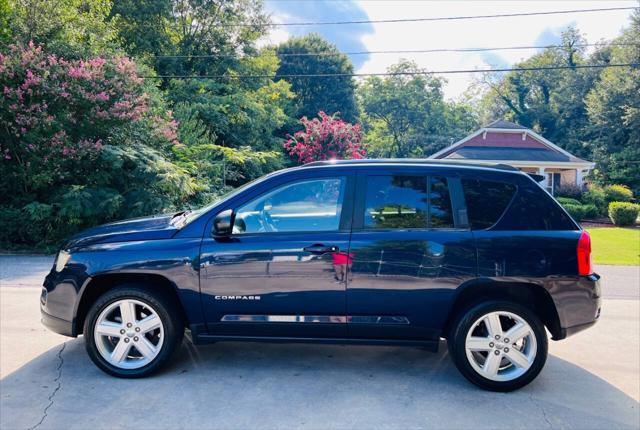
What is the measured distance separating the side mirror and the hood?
16.0 inches

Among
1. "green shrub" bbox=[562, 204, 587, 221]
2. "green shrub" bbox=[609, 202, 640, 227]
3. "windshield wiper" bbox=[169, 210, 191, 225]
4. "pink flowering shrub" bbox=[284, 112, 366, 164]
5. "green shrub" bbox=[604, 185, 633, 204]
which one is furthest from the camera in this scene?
"green shrub" bbox=[604, 185, 633, 204]

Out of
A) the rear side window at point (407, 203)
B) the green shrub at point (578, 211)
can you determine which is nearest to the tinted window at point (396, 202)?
the rear side window at point (407, 203)

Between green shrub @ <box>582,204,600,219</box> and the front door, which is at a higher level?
the front door

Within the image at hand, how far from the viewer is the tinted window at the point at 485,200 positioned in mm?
3996

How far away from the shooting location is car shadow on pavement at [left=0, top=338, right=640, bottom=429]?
341cm

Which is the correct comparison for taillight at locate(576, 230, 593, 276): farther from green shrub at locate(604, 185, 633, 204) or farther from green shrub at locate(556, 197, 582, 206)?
green shrub at locate(604, 185, 633, 204)

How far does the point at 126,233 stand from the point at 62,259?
621 millimetres

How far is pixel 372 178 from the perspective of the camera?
162 inches

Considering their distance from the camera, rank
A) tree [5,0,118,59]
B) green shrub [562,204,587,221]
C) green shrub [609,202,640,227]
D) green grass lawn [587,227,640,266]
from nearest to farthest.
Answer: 1. green grass lawn [587,227,640,266]
2. tree [5,0,118,59]
3. green shrub [609,202,640,227]
4. green shrub [562,204,587,221]

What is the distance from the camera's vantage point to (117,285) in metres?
4.17

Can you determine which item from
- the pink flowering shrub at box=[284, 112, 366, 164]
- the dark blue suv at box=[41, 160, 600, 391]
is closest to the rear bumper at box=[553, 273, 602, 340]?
the dark blue suv at box=[41, 160, 600, 391]

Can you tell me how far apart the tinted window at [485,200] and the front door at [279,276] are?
100 centimetres

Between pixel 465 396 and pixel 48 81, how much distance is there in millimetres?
12049

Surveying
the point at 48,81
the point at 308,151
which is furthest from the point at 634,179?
the point at 48,81
